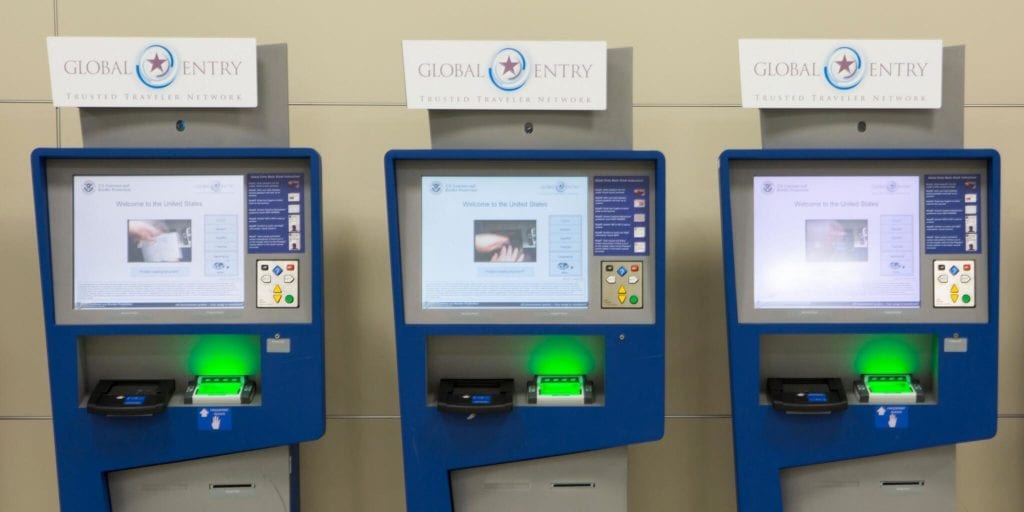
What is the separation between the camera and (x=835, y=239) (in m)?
2.49

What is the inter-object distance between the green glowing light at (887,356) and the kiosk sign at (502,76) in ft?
3.26

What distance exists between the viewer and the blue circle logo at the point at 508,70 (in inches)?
97.1

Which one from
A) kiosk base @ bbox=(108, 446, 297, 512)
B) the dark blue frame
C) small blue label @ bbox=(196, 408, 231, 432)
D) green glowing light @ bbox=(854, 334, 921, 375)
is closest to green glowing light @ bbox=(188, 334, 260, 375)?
small blue label @ bbox=(196, 408, 231, 432)

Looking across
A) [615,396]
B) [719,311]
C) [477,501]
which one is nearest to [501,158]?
[615,396]

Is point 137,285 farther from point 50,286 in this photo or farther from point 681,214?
point 681,214

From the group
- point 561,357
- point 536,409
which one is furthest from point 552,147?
point 536,409

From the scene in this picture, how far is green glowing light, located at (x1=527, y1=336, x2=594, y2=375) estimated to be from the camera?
2537 mm

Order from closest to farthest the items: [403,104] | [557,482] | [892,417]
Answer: [892,417]
[557,482]
[403,104]

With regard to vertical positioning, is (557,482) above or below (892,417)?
below

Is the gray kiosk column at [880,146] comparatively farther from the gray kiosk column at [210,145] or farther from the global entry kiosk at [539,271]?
the gray kiosk column at [210,145]

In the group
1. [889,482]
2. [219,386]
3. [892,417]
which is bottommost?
[889,482]

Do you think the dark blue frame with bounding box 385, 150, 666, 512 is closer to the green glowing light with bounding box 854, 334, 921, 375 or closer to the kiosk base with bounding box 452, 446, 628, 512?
the kiosk base with bounding box 452, 446, 628, 512

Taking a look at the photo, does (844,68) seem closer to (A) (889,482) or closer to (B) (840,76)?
(B) (840,76)

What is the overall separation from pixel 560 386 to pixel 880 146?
111 centimetres
